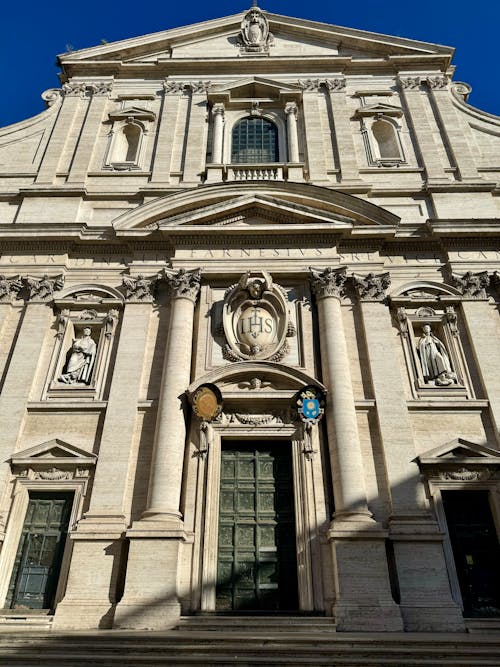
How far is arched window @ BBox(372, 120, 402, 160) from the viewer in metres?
16.3

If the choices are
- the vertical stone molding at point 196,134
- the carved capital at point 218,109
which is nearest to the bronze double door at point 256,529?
the vertical stone molding at point 196,134

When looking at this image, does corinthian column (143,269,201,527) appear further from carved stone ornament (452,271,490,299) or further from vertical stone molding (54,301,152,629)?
carved stone ornament (452,271,490,299)

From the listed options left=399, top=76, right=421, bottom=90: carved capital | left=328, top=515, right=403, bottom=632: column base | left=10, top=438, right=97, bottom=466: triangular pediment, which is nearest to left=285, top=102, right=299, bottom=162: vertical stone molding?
left=399, top=76, right=421, bottom=90: carved capital

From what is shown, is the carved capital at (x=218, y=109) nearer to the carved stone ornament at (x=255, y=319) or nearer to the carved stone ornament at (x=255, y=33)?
the carved stone ornament at (x=255, y=33)

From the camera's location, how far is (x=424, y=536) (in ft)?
31.9

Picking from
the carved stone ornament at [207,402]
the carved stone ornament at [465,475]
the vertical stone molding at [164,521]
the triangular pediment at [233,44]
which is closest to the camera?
the vertical stone molding at [164,521]

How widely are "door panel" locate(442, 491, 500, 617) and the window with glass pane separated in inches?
433

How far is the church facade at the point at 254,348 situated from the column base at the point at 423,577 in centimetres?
4

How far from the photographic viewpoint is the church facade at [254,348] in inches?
384

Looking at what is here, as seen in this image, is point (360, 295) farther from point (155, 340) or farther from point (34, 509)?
point (34, 509)

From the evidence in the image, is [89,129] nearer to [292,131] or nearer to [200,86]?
[200,86]

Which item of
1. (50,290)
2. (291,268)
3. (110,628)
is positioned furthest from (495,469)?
(50,290)

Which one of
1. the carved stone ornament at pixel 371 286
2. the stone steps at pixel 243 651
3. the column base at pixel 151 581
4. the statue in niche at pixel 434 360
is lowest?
the stone steps at pixel 243 651

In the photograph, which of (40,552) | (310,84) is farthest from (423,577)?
(310,84)
